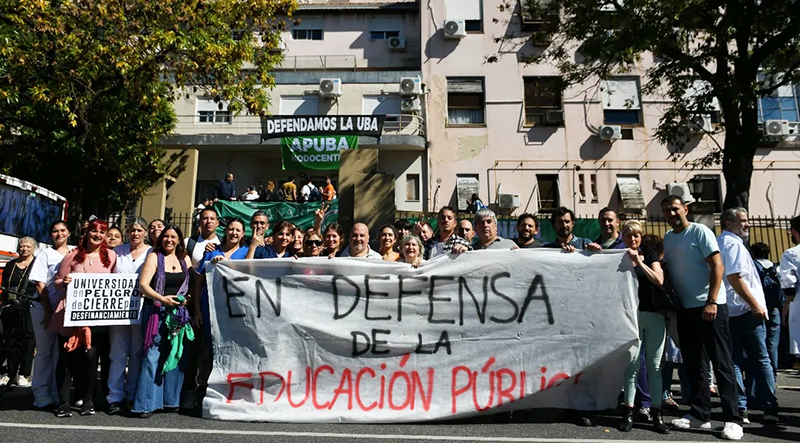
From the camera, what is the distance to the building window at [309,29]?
23781 mm

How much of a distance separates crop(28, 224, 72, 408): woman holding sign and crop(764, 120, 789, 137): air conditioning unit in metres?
23.0

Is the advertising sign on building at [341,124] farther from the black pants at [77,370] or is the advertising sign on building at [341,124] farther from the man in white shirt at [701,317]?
the man in white shirt at [701,317]

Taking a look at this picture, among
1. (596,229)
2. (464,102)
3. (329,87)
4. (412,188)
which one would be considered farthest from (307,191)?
(596,229)

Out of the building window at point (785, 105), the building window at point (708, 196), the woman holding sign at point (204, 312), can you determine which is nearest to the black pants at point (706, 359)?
the woman holding sign at point (204, 312)

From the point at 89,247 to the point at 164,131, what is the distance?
41.3ft

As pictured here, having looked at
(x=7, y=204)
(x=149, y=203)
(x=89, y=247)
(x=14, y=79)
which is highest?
(x=14, y=79)

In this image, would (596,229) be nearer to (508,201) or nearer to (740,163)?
(508,201)

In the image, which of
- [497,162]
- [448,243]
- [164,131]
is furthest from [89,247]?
[497,162]

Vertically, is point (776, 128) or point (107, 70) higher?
point (776, 128)

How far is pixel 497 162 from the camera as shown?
21.2 m

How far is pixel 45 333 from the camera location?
550 cm

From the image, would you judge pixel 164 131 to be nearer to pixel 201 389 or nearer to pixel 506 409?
pixel 201 389

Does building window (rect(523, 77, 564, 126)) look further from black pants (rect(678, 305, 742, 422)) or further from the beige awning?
black pants (rect(678, 305, 742, 422))

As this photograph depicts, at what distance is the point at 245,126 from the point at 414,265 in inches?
704
